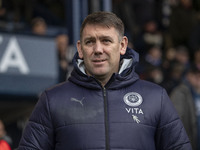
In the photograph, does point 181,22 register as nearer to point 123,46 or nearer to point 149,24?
point 149,24

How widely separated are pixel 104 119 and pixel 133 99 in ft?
0.68

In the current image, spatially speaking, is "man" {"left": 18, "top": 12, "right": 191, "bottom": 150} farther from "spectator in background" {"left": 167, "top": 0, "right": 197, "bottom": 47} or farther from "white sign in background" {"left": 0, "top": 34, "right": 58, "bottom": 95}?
"spectator in background" {"left": 167, "top": 0, "right": 197, "bottom": 47}

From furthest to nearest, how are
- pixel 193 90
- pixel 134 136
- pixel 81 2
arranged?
1. pixel 193 90
2. pixel 81 2
3. pixel 134 136

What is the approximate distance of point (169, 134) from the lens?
310 cm

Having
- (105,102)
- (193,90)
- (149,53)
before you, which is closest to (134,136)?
(105,102)

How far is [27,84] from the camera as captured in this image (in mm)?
8430

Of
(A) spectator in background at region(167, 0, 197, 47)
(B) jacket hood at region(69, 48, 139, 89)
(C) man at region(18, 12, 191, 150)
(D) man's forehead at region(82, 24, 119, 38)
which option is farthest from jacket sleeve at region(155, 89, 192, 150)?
(A) spectator in background at region(167, 0, 197, 47)

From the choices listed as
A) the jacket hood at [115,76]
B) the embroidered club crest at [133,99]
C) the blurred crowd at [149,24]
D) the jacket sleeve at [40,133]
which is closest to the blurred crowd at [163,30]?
the blurred crowd at [149,24]

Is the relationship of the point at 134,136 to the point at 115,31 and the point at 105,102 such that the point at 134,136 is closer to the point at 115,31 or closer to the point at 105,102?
the point at 105,102

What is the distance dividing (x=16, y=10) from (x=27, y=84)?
3.43m

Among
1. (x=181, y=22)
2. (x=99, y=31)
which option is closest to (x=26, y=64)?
(x=99, y=31)

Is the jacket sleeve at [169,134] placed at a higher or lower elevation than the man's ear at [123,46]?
lower

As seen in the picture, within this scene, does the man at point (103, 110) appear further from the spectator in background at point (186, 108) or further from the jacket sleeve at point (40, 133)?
the spectator in background at point (186, 108)

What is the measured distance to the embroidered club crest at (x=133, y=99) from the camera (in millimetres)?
3131
